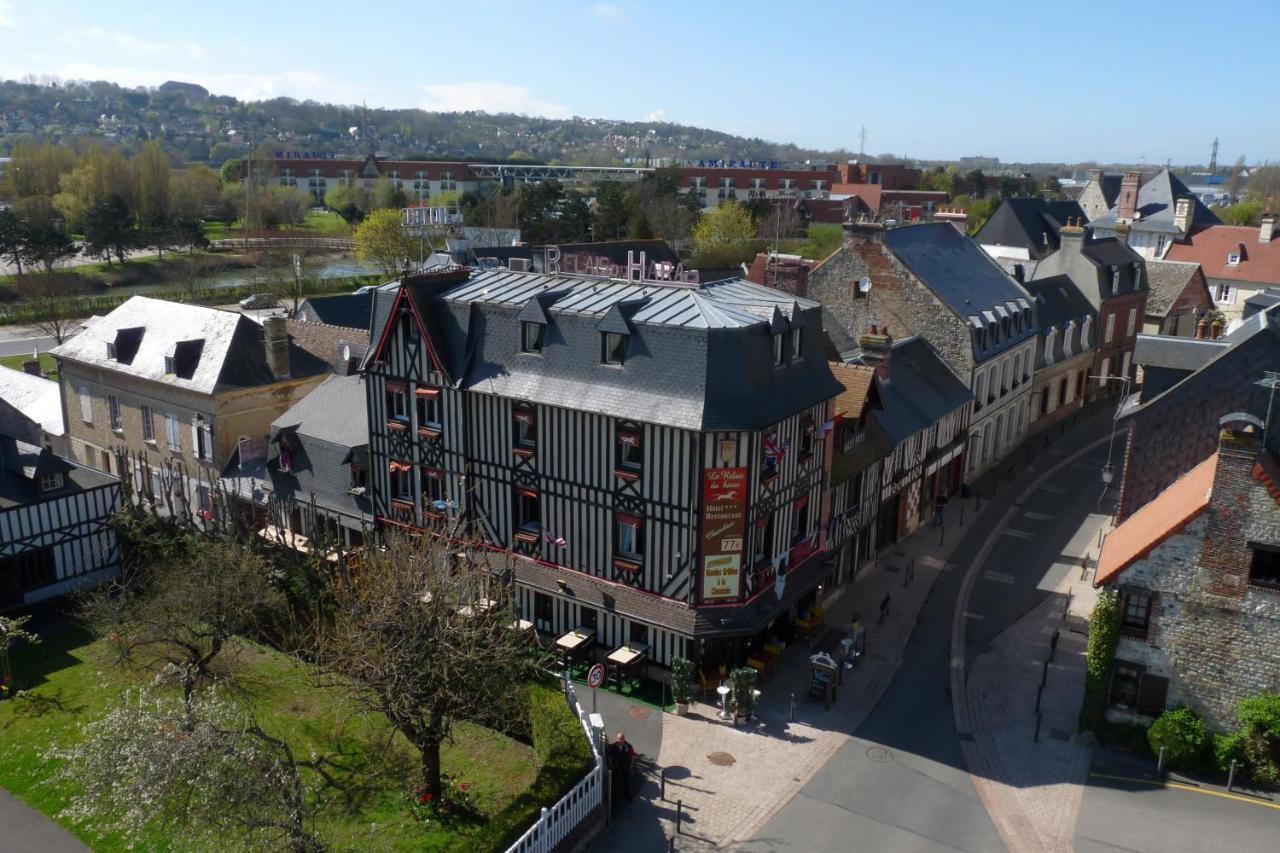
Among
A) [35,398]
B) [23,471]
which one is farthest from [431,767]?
[35,398]

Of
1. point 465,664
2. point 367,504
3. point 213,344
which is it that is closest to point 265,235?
point 213,344

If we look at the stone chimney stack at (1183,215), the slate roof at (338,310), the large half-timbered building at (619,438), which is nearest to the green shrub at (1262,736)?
the large half-timbered building at (619,438)

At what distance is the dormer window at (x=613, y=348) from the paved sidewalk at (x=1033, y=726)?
1225cm

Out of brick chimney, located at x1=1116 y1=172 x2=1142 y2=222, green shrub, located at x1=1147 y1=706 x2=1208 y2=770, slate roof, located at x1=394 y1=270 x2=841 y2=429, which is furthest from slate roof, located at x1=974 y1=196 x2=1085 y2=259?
green shrub, located at x1=1147 y1=706 x2=1208 y2=770

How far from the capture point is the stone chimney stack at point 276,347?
34.3 m

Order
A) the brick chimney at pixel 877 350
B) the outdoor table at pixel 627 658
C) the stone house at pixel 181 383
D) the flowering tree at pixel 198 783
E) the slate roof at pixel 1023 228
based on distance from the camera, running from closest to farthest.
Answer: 1. the flowering tree at pixel 198 783
2. the outdoor table at pixel 627 658
3. the brick chimney at pixel 877 350
4. the stone house at pixel 181 383
5. the slate roof at pixel 1023 228

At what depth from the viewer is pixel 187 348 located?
34.3 m

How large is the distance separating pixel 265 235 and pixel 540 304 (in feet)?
252

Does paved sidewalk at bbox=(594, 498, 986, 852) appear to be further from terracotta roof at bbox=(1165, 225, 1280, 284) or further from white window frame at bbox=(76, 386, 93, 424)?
terracotta roof at bbox=(1165, 225, 1280, 284)

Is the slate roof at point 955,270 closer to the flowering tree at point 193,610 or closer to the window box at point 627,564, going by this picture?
the window box at point 627,564

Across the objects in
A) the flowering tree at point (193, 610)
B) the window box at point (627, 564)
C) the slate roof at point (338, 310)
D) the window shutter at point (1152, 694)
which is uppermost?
the slate roof at point (338, 310)

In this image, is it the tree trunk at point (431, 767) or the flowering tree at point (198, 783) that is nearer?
the flowering tree at point (198, 783)

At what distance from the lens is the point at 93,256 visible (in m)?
85.2

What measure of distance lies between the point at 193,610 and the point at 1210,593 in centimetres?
2248
